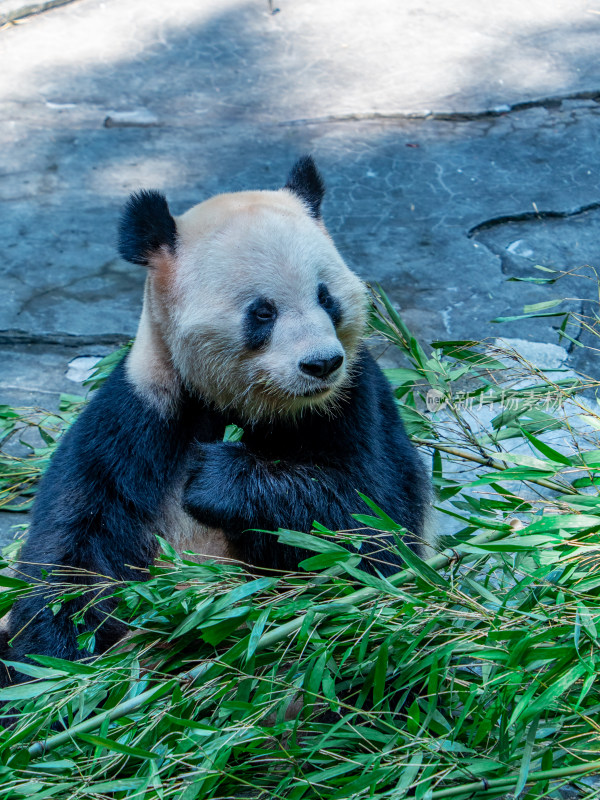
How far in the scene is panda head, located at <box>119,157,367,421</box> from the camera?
79.6 inches

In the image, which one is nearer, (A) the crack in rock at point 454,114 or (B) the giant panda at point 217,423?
(B) the giant panda at point 217,423

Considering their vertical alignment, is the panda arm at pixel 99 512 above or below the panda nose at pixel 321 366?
below

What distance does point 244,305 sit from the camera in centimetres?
204

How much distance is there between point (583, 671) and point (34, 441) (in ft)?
8.77

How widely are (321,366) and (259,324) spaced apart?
0.24 metres

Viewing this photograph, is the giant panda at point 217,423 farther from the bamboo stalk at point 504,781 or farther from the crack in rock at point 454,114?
the crack in rock at point 454,114

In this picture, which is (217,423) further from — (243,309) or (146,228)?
(146,228)

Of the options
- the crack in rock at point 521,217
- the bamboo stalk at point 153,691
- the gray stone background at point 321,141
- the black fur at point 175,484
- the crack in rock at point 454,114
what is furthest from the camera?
the crack in rock at point 454,114

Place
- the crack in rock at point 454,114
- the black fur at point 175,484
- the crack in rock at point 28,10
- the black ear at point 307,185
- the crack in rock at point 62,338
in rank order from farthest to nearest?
the crack in rock at point 28,10, the crack in rock at point 454,114, the crack in rock at point 62,338, the black ear at point 307,185, the black fur at point 175,484

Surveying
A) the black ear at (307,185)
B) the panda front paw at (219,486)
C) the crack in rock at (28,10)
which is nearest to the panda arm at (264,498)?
the panda front paw at (219,486)

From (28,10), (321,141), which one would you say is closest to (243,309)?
(321,141)

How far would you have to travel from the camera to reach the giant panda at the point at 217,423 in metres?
2.02

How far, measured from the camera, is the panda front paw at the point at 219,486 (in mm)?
1993

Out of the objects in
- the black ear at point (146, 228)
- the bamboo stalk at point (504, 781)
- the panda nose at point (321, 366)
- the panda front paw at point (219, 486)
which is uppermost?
the black ear at point (146, 228)
